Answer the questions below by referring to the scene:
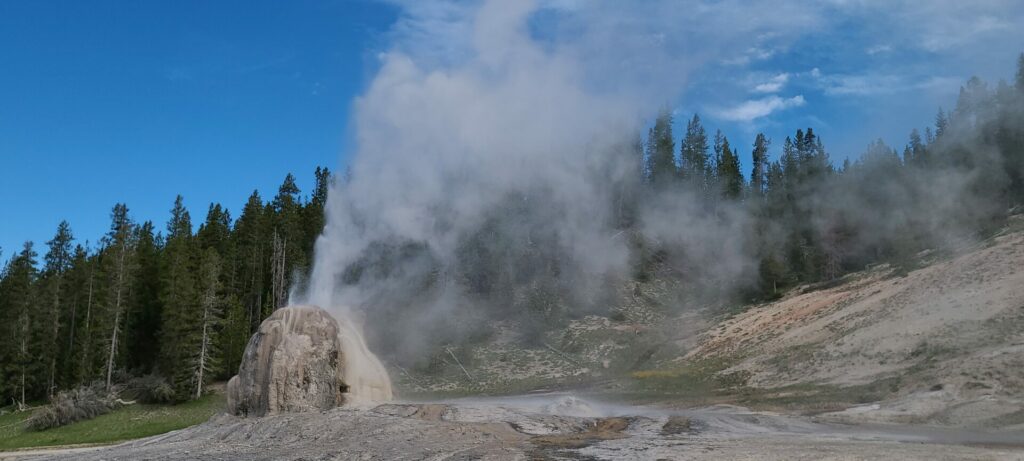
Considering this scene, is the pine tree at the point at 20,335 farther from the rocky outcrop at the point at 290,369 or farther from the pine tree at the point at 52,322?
the rocky outcrop at the point at 290,369

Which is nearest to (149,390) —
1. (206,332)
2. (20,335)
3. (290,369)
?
(206,332)

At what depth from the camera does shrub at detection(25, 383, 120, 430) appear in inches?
1555

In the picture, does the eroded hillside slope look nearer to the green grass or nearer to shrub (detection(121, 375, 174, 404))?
the green grass

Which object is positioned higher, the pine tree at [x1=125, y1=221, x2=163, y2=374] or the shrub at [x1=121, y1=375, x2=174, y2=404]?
the pine tree at [x1=125, y1=221, x2=163, y2=374]

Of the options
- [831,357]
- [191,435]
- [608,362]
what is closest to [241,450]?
[191,435]

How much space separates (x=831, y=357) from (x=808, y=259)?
2946 centimetres

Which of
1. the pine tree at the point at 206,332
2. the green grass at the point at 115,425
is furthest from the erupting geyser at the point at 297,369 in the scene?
the pine tree at the point at 206,332

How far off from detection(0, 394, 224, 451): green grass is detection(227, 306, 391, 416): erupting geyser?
1050 cm

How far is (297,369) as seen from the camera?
23.9m

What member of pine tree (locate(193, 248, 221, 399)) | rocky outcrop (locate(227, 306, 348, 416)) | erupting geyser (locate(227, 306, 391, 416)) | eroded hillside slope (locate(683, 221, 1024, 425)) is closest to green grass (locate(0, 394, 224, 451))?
pine tree (locate(193, 248, 221, 399))

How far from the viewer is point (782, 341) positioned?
39.3 m

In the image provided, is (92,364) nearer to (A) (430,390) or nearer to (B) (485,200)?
(A) (430,390)

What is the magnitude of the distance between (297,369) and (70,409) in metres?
24.3

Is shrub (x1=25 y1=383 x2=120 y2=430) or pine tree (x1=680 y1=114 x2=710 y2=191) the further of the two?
pine tree (x1=680 y1=114 x2=710 y2=191)
